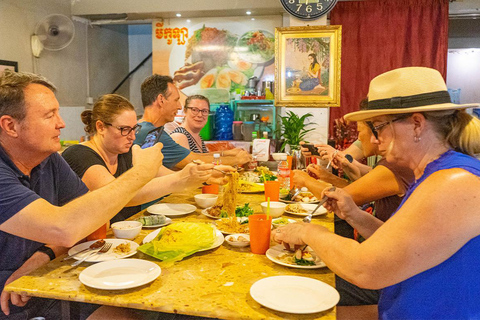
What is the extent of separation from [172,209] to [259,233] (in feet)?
2.79

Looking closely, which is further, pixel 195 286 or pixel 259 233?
pixel 259 233

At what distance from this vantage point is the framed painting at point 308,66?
6.29m

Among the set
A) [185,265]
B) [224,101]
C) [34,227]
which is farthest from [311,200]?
[224,101]

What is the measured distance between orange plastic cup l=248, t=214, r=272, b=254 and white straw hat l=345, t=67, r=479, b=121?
0.63m

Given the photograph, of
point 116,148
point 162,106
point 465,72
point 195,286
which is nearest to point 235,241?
point 195,286

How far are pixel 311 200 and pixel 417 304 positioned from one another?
1.43 m

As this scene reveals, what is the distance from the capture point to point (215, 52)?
7309mm

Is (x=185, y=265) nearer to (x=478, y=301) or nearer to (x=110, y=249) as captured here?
(x=110, y=249)

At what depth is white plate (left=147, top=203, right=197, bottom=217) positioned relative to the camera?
2.29 m

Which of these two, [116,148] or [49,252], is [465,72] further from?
[49,252]

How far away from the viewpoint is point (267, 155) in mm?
4469

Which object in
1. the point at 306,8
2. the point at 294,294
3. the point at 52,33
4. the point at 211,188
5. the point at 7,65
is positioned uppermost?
the point at 306,8

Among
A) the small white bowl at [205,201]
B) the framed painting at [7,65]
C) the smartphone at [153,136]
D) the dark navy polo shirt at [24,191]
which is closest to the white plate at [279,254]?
the small white bowl at [205,201]

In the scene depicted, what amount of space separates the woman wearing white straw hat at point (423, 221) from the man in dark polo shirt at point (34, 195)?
0.86 metres
